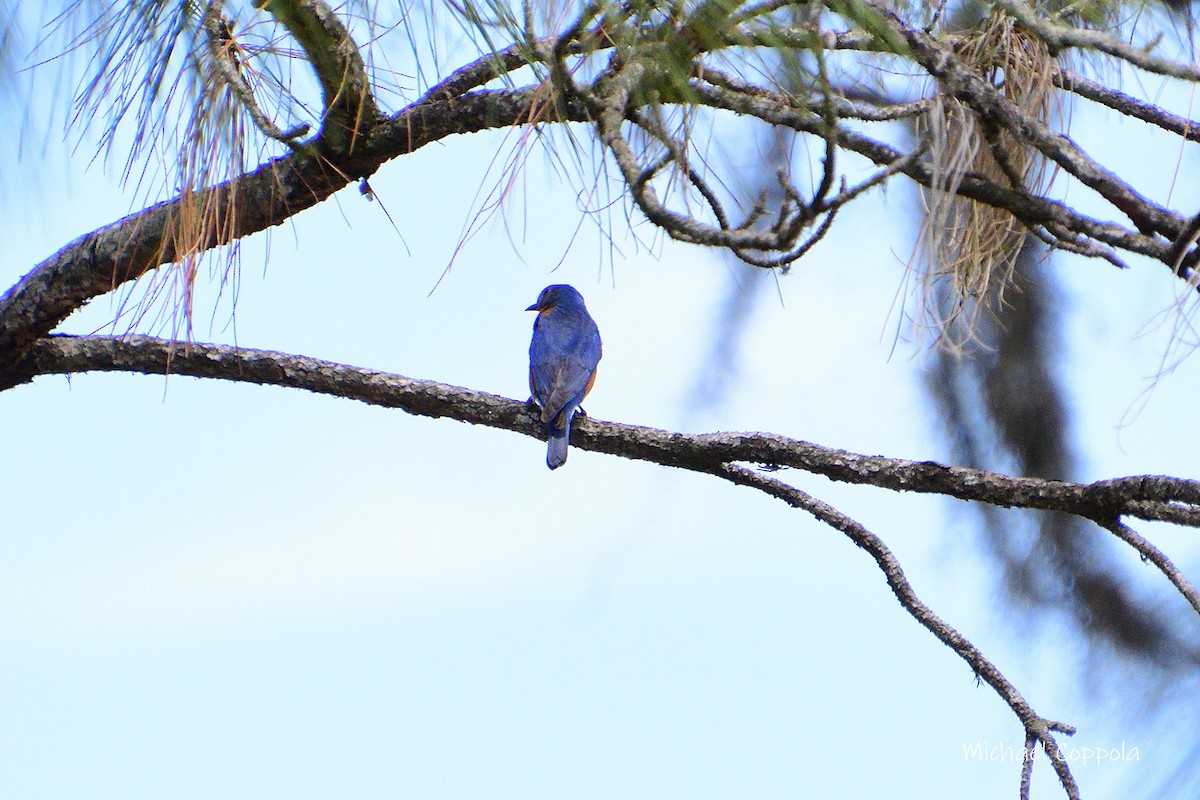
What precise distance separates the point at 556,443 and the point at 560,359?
362 millimetres

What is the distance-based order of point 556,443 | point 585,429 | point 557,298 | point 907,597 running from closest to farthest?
point 907,597 < point 585,429 < point 556,443 < point 557,298

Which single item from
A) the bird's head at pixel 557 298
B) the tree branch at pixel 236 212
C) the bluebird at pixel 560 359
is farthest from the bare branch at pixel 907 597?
the bird's head at pixel 557 298

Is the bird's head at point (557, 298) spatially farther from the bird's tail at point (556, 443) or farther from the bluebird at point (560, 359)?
the bird's tail at point (556, 443)

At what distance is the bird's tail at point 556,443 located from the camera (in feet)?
6.54

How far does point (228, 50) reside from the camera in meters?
1.33

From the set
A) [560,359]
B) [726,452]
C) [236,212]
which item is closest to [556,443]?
[560,359]

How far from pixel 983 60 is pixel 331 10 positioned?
841 mm

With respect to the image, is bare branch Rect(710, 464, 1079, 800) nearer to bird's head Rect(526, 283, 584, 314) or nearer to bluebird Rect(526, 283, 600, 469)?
bluebird Rect(526, 283, 600, 469)

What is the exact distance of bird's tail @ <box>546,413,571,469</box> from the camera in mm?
1993

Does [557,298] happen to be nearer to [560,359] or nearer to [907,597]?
[560,359]

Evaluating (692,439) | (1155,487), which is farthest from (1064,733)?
(692,439)

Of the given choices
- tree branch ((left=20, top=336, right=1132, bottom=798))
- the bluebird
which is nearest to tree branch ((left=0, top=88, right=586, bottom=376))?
tree branch ((left=20, top=336, right=1132, bottom=798))

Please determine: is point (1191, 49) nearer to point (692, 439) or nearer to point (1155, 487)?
Result: point (1155, 487)

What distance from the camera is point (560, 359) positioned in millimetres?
2404
